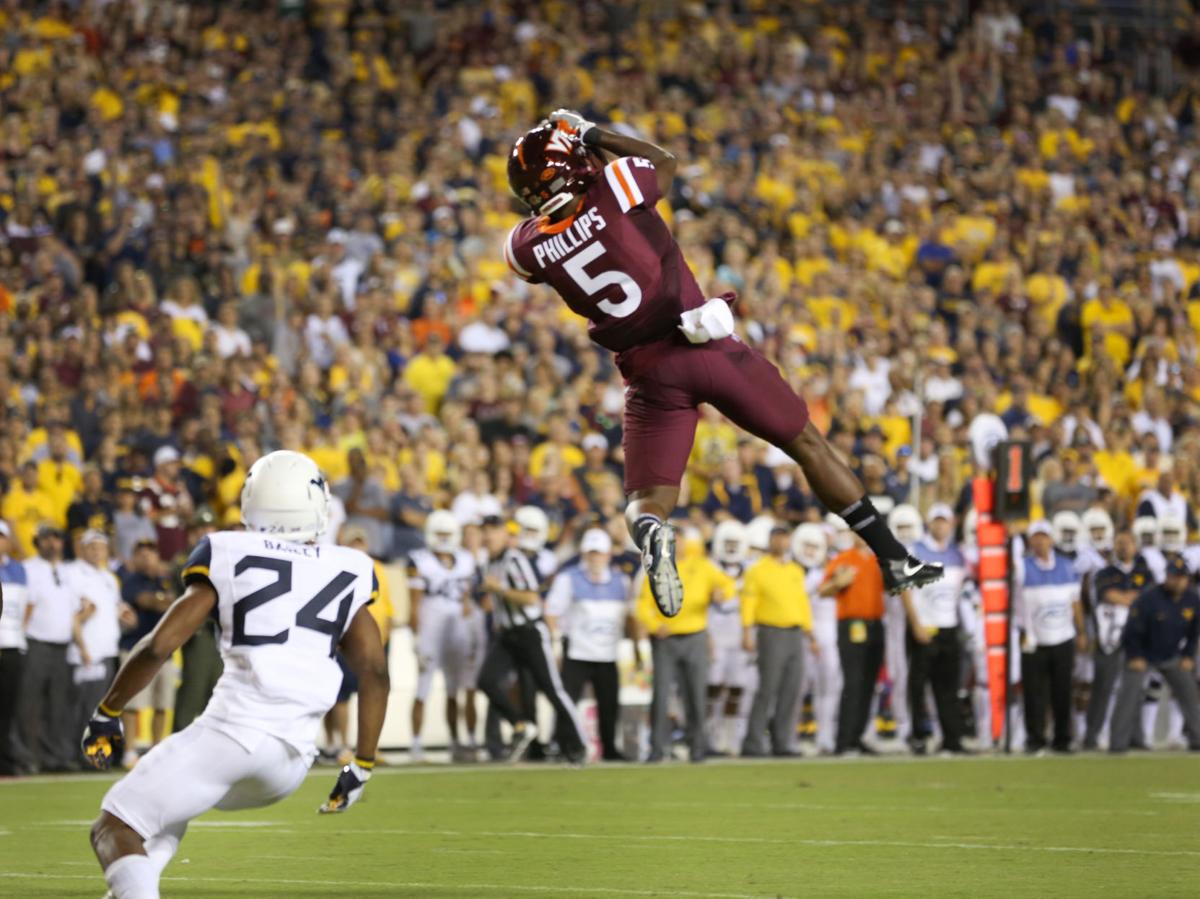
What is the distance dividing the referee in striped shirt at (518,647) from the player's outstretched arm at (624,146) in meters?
8.17

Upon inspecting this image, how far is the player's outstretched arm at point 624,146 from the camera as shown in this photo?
28.3ft

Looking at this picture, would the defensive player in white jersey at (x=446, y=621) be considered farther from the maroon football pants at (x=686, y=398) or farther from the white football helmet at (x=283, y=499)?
the white football helmet at (x=283, y=499)

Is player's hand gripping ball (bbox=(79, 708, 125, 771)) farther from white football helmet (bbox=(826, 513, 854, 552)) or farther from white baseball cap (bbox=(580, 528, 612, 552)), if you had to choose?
white football helmet (bbox=(826, 513, 854, 552))

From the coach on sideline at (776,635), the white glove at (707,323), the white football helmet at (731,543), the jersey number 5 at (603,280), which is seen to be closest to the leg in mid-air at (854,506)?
the white glove at (707,323)

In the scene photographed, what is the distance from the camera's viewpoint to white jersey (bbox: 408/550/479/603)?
1741 cm

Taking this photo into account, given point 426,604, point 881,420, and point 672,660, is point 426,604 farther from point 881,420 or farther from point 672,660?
point 881,420

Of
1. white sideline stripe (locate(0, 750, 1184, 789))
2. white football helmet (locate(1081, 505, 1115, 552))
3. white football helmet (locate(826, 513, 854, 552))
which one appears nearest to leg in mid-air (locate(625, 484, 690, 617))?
white sideline stripe (locate(0, 750, 1184, 789))

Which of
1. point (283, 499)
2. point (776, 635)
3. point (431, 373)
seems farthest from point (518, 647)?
point (283, 499)

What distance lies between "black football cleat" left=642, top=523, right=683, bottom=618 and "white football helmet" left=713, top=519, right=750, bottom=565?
9.72 metres

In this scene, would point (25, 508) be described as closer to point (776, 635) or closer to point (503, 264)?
point (503, 264)

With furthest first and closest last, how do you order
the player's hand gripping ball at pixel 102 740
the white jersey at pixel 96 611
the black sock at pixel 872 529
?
the white jersey at pixel 96 611
the black sock at pixel 872 529
the player's hand gripping ball at pixel 102 740

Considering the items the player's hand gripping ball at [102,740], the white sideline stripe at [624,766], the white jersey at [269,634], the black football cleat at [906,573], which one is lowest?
the white sideline stripe at [624,766]

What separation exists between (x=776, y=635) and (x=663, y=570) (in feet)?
30.8

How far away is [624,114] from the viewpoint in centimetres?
2322
